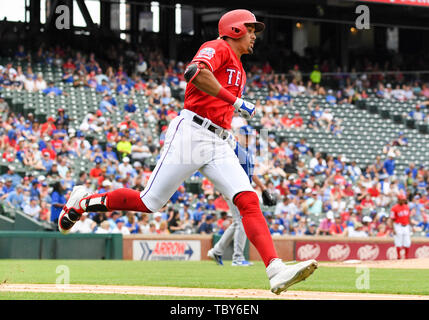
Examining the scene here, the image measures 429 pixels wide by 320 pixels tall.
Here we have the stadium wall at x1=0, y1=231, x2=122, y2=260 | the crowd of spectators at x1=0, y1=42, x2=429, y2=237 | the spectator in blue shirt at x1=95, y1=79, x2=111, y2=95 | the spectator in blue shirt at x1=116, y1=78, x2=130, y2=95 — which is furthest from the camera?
the spectator in blue shirt at x1=116, y1=78, x2=130, y2=95

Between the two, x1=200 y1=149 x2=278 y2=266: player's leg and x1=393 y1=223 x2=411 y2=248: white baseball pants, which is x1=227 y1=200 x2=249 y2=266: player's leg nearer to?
x1=200 y1=149 x2=278 y2=266: player's leg

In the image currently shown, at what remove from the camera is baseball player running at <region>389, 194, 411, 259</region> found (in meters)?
18.2

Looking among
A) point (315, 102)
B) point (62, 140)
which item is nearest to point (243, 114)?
point (62, 140)

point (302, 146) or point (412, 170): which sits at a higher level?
point (302, 146)

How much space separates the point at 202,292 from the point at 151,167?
12.7 metres

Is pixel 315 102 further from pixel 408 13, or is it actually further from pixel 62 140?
pixel 62 140

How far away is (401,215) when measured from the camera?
1845 centimetres

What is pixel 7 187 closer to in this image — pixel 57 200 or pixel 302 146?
pixel 57 200

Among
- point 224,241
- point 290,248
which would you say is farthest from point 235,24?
point 290,248

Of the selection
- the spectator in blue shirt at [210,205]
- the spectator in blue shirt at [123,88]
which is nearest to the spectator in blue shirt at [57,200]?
the spectator in blue shirt at [210,205]

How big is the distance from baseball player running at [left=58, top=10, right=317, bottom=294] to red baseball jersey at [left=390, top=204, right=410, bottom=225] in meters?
12.3

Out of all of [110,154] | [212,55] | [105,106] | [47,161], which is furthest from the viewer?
[105,106]

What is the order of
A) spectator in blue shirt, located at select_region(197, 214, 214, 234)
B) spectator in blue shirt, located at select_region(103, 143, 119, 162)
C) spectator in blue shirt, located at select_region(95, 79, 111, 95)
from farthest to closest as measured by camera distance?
spectator in blue shirt, located at select_region(95, 79, 111, 95), spectator in blue shirt, located at select_region(103, 143, 119, 162), spectator in blue shirt, located at select_region(197, 214, 214, 234)

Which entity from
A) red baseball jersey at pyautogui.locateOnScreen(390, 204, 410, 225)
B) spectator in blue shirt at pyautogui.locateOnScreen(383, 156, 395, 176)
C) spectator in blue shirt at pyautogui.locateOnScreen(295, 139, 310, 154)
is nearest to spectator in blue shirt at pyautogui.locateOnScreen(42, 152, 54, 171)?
red baseball jersey at pyautogui.locateOnScreen(390, 204, 410, 225)
